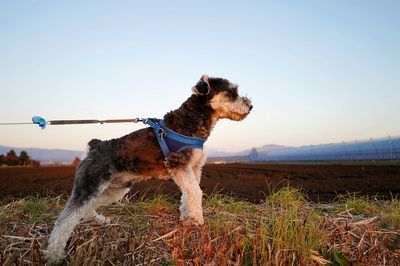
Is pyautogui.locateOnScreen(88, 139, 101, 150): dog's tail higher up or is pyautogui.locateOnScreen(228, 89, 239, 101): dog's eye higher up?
pyautogui.locateOnScreen(228, 89, 239, 101): dog's eye

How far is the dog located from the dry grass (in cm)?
29

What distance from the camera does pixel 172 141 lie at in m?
6.54

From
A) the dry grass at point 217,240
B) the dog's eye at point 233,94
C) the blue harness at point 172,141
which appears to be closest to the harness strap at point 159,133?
the blue harness at point 172,141

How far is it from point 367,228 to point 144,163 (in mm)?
3777

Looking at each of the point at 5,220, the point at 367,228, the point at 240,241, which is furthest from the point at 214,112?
the point at 5,220

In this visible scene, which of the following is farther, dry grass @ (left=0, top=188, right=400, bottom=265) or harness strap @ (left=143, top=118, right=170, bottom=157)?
harness strap @ (left=143, top=118, right=170, bottom=157)

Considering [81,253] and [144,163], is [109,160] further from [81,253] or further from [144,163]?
[81,253]

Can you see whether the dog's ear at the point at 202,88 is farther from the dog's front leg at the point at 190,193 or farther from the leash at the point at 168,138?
the dog's front leg at the point at 190,193

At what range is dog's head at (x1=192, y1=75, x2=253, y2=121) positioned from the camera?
7.01 m

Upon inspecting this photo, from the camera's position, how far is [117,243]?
5652 millimetres

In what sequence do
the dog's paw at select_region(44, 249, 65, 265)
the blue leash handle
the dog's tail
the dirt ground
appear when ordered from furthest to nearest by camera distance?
1. the dirt ground
2. the dog's tail
3. the blue leash handle
4. the dog's paw at select_region(44, 249, 65, 265)

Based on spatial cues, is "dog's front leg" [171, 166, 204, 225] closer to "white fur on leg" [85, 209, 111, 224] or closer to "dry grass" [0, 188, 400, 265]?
"dry grass" [0, 188, 400, 265]

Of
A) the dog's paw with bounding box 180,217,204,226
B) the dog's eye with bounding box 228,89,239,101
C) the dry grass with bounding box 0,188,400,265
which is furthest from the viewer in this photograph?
the dog's eye with bounding box 228,89,239,101

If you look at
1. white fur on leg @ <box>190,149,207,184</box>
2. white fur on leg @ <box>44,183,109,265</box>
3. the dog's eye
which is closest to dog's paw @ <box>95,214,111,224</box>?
white fur on leg @ <box>44,183,109,265</box>
